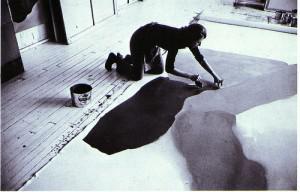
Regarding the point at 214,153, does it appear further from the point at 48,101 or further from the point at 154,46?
the point at 48,101

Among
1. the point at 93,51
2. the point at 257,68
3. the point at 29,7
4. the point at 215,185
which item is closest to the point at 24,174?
the point at 215,185

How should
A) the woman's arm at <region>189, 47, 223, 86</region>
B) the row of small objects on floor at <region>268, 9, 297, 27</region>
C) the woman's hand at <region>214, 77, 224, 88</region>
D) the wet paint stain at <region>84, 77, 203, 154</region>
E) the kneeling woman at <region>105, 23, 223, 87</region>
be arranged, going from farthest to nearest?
the row of small objects on floor at <region>268, 9, 297, 27</region>
the woman's hand at <region>214, 77, 224, 88</region>
the woman's arm at <region>189, 47, 223, 86</region>
the kneeling woman at <region>105, 23, 223, 87</region>
the wet paint stain at <region>84, 77, 203, 154</region>

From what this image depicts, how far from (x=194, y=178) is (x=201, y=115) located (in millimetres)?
778

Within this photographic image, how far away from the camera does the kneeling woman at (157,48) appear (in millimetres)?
2609

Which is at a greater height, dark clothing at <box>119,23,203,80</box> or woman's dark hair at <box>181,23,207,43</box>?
woman's dark hair at <box>181,23,207,43</box>

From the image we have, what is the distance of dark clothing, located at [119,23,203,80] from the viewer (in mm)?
2699

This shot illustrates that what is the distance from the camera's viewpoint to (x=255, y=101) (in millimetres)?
2854

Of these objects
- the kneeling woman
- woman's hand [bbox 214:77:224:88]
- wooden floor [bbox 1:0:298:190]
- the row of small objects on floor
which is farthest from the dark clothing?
the row of small objects on floor

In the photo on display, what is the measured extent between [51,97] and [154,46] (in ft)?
3.95

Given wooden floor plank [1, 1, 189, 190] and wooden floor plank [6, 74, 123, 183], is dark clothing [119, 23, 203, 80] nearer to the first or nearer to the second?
wooden floor plank [1, 1, 189, 190]

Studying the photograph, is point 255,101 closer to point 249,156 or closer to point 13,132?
point 249,156

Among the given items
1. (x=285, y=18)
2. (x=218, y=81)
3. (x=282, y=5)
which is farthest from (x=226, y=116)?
(x=282, y=5)

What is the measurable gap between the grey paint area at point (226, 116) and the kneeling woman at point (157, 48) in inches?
12.4

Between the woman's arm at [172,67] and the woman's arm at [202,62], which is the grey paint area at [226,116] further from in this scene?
the woman's arm at [172,67]
